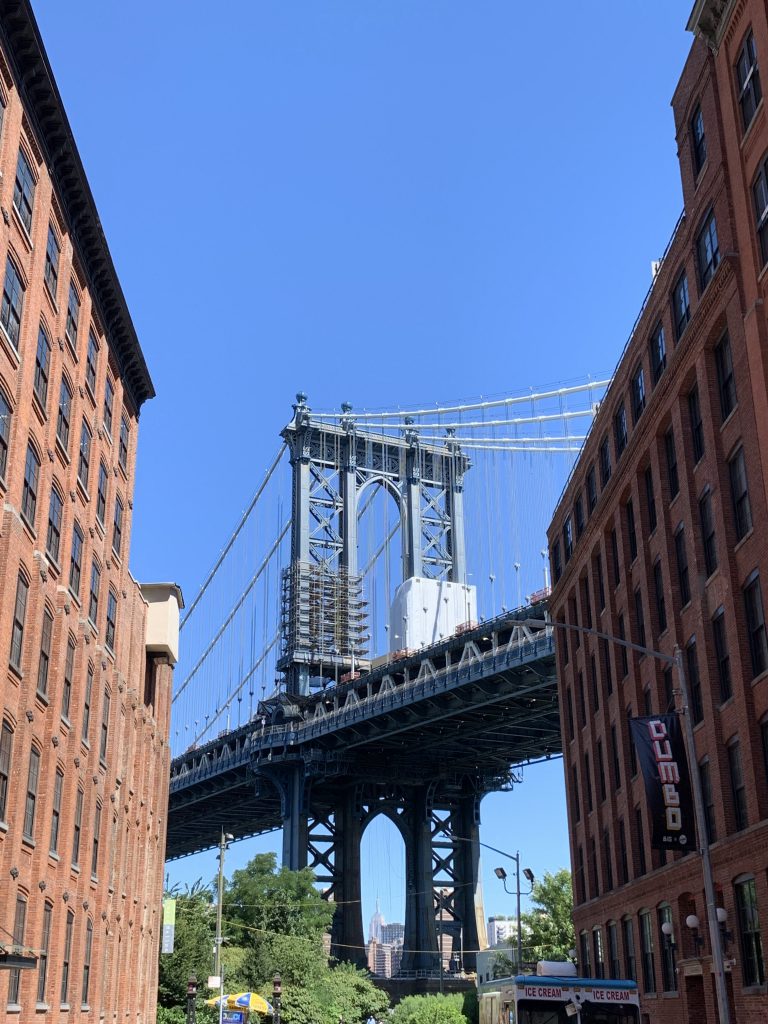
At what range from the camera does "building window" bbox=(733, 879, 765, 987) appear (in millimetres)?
30750

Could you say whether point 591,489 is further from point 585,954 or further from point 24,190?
point 24,190

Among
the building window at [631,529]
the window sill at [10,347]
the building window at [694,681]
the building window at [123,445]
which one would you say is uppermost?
the building window at [123,445]

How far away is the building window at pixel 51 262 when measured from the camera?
112 feet

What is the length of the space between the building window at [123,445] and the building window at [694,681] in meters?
20.1

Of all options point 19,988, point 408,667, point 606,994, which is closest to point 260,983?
point 408,667

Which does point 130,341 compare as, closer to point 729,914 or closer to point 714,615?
point 714,615

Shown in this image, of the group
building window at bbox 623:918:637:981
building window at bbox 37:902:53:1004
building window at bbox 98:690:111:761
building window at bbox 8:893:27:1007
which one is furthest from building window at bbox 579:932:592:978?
building window at bbox 8:893:27:1007

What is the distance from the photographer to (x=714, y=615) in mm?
34875

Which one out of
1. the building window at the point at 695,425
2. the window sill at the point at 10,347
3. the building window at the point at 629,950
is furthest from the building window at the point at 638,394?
the window sill at the point at 10,347

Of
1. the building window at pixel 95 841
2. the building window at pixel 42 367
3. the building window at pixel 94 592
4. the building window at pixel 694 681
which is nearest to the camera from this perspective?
the building window at pixel 42 367

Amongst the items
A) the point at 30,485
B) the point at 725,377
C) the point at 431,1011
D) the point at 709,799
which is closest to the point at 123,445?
the point at 30,485

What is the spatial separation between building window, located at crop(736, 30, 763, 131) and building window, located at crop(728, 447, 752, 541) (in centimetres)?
828

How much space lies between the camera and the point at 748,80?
3161 cm

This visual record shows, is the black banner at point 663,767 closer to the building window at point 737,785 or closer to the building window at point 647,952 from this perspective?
the building window at point 737,785
